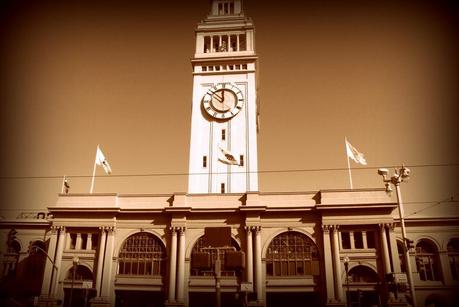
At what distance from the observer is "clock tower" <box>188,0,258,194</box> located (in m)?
48.0

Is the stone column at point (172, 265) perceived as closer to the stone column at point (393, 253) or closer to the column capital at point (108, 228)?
the column capital at point (108, 228)

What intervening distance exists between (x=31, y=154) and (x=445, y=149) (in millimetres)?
19102

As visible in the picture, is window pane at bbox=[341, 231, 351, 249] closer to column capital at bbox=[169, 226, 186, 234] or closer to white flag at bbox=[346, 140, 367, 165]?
white flag at bbox=[346, 140, 367, 165]

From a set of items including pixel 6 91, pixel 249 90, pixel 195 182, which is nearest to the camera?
pixel 6 91

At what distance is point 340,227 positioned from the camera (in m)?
38.8

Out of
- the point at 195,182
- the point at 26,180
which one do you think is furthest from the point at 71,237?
the point at 26,180

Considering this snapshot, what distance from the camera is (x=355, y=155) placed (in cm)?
4328

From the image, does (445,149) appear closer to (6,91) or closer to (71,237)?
(6,91)

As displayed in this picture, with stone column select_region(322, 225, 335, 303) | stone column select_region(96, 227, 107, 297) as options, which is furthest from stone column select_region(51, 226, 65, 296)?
stone column select_region(322, 225, 335, 303)

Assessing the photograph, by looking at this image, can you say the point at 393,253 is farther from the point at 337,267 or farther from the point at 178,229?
the point at 178,229

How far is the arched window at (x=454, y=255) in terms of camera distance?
143 ft

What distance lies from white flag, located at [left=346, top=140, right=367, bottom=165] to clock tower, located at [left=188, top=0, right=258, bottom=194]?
1097 centimetres

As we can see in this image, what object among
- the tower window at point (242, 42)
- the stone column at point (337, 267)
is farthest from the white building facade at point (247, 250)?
the tower window at point (242, 42)

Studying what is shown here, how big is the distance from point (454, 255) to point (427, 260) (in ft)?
9.43
